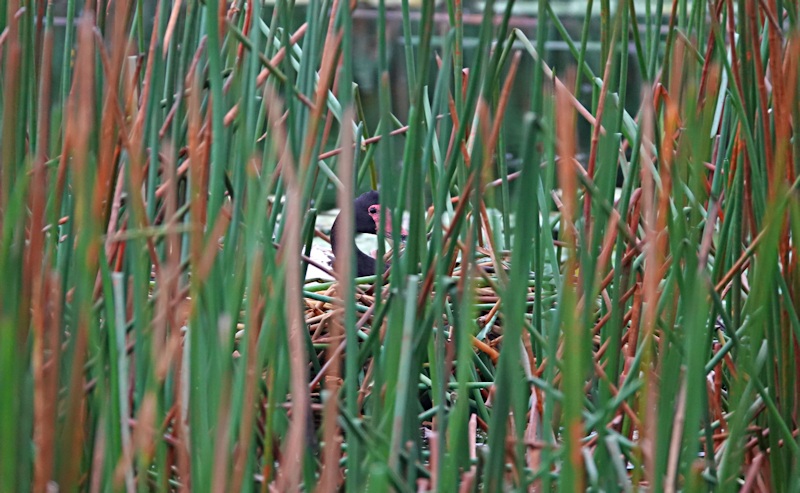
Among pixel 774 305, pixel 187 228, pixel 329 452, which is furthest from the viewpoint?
pixel 774 305

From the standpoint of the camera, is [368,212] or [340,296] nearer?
[340,296]

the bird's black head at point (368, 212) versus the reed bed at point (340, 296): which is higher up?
the reed bed at point (340, 296)

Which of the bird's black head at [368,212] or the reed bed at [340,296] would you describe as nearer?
the reed bed at [340,296]

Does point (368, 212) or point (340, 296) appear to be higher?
point (340, 296)

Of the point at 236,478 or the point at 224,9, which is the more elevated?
the point at 224,9

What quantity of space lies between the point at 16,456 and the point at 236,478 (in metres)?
0.11

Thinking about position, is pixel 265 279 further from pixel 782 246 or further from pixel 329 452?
pixel 782 246

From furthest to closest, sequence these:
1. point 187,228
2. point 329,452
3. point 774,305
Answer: point 774,305 < point 187,228 < point 329,452

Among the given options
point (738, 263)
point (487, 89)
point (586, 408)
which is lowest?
point (586, 408)

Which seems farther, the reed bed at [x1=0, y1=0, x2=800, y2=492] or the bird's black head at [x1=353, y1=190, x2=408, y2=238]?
the bird's black head at [x1=353, y1=190, x2=408, y2=238]

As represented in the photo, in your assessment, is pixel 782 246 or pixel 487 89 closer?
pixel 487 89

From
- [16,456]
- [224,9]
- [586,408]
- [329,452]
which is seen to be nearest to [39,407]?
[16,456]

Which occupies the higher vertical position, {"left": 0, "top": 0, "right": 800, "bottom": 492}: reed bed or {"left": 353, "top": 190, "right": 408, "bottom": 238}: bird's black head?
{"left": 0, "top": 0, "right": 800, "bottom": 492}: reed bed

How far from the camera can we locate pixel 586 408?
687mm
